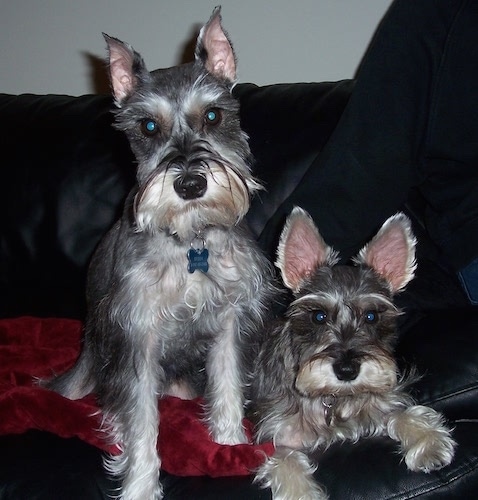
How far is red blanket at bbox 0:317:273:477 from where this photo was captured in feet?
8.80

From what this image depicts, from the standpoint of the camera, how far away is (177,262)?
2.87 meters

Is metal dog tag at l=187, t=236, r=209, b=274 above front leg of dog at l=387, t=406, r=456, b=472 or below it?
above

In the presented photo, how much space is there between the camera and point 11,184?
4242 millimetres

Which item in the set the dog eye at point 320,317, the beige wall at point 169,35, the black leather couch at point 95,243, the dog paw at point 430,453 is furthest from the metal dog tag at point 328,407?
the beige wall at point 169,35

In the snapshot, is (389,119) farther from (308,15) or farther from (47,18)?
(47,18)

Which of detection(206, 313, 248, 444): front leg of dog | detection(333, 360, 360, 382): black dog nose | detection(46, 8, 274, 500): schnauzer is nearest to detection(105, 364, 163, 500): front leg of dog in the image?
detection(46, 8, 274, 500): schnauzer

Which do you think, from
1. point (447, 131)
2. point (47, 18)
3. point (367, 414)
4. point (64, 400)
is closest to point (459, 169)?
point (447, 131)

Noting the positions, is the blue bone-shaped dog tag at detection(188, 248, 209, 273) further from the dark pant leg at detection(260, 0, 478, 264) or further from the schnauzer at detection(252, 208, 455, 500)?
the dark pant leg at detection(260, 0, 478, 264)

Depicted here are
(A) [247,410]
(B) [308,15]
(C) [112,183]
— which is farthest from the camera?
(B) [308,15]

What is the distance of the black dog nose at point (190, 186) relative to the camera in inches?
98.7

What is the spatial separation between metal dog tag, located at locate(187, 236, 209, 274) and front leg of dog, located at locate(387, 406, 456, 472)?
3.01ft

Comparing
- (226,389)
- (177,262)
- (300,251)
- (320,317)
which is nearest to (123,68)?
(177,262)

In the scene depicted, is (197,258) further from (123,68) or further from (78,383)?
(78,383)

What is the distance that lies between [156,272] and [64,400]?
26.8 inches
